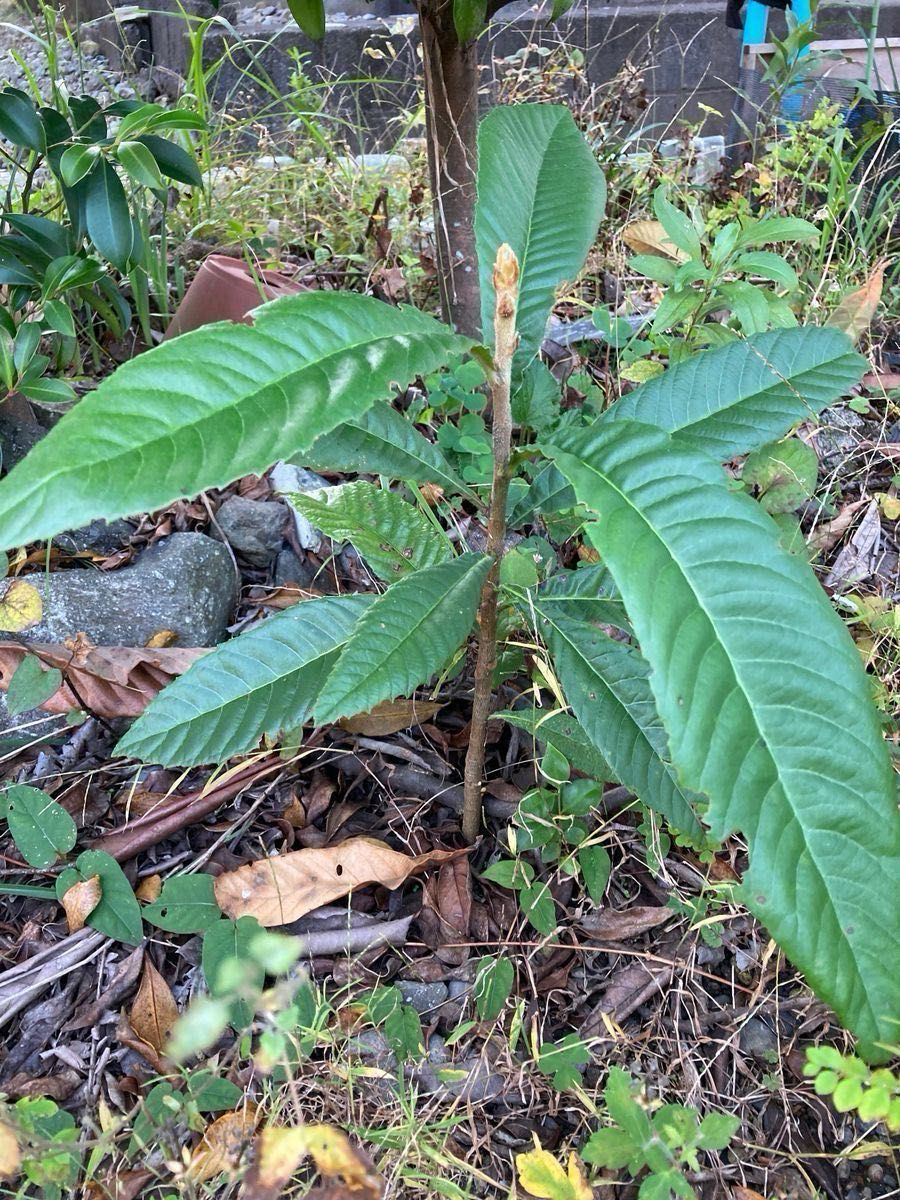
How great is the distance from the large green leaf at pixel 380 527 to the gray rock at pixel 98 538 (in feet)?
2.54

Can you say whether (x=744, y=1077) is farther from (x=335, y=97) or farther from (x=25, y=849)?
(x=335, y=97)

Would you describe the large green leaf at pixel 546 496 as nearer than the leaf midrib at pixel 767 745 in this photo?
No

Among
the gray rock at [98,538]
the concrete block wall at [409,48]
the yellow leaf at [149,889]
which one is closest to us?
the yellow leaf at [149,889]

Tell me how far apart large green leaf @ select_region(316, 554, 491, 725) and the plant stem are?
0.07 metres

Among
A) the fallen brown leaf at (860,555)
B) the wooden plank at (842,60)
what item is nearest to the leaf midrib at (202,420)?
the fallen brown leaf at (860,555)

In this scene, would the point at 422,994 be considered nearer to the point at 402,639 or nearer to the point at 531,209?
the point at 402,639

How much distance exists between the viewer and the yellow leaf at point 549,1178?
1074mm

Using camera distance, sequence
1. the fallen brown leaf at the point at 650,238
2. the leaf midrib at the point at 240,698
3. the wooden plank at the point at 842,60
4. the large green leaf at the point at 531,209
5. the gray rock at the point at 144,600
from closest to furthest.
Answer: the large green leaf at the point at 531,209, the leaf midrib at the point at 240,698, the gray rock at the point at 144,600, the fallen brown leaf at the point at 650,238, the wooden plank at the point at 842,60

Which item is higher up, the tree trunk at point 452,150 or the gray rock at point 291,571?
the tree trunk at point 452,150

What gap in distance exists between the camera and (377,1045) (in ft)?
4.22

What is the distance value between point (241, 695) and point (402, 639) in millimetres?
339

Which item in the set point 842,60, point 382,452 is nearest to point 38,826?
point 382,452

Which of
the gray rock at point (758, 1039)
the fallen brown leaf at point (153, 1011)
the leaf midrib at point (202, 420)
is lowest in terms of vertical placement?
the gray rock at point (758, 1039)

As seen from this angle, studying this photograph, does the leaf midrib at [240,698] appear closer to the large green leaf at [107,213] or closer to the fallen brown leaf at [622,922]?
the fallen brown leaf at [622,922]
